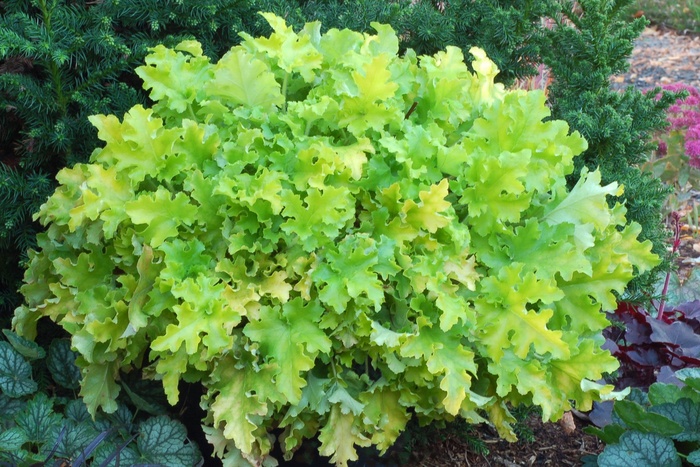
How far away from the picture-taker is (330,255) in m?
2.00

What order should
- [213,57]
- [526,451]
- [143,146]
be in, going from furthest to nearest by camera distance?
[213,57], [526,451], [143,146]

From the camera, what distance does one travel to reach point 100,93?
271cm

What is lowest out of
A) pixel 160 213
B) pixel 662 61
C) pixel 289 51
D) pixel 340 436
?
pixel 662 61

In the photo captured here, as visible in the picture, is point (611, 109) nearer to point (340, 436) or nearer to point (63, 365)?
point (340, 436)

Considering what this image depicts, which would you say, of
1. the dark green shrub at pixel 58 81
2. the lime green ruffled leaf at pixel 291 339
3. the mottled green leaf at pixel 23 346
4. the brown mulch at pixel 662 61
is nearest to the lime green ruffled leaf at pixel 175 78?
the dark green shrub at pixel 58 81

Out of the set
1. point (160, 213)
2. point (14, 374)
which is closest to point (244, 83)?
point (160, 213)

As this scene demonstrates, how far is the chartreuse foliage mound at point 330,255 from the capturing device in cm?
199

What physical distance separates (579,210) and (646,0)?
7.12 meters

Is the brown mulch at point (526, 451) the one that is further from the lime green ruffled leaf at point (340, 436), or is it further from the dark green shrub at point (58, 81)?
the dark green shrub at point (58, 81)

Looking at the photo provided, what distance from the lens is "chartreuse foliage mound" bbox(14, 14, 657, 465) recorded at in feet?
6.52

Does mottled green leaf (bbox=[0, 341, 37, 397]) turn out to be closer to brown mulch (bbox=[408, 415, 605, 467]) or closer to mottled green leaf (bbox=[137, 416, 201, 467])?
mottled green leaf (bbox=[137, 416, 201, 467])

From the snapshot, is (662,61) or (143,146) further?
(662,61)

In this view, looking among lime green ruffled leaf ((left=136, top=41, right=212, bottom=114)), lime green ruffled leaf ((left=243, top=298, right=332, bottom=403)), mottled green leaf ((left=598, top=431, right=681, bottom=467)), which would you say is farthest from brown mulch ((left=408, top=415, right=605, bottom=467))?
lime green ruffled leaf ((left=136, top=41, right=212, bottom=114))

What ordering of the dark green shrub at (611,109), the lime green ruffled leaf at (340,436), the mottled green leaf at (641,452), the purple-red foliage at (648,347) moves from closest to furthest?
the lime green ruffled leaf at (340,436) → the mottled green leaf at (641,452) → the purple-red foliage at (648,347) → the dark green shrub at (611,109)
